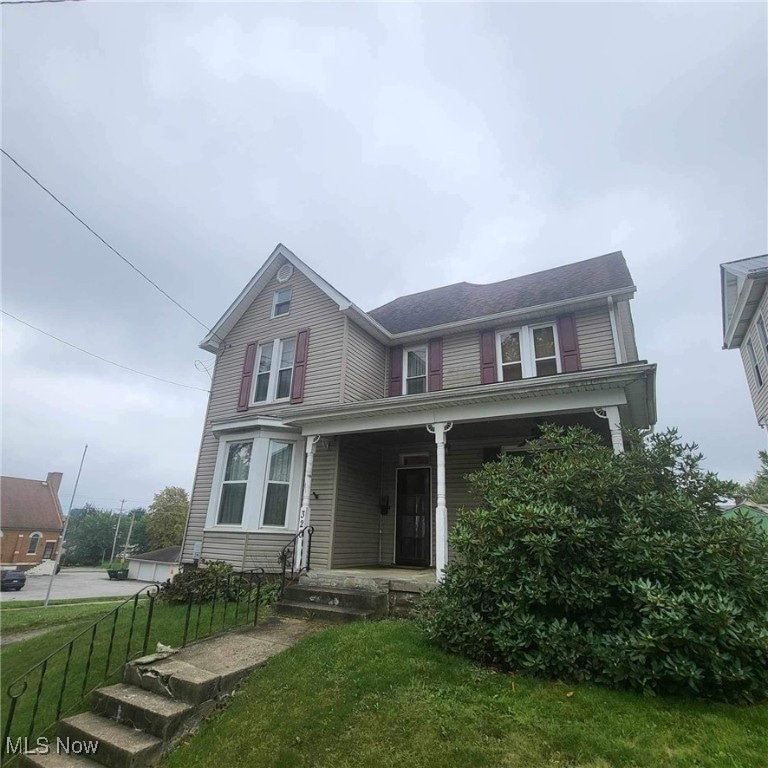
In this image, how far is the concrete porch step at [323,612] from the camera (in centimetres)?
→ 600

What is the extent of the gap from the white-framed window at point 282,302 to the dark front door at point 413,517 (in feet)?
18.1

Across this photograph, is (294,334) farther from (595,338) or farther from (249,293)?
(595,338)

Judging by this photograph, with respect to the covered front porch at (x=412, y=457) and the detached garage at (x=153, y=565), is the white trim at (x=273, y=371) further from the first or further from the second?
the detached garage at (x=153, y=565)

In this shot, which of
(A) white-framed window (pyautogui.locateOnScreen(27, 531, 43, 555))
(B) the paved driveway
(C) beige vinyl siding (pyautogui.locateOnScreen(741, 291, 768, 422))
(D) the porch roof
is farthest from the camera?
(A) white-framed window (pyautogui.locateOnScreen(27, 531, 43, 555))

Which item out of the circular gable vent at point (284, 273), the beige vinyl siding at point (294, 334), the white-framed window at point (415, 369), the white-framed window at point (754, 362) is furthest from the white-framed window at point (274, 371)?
the white-framed window at point (754, 362)

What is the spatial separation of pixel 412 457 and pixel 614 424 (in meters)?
5.23

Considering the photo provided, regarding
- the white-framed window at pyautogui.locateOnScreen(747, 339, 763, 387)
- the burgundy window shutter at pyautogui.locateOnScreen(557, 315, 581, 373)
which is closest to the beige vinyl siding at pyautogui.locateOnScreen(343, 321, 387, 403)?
the burgundy window shutter at pyautogui.locateOnScreen(557, 315, 581, 373)

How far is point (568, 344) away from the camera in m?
9.35

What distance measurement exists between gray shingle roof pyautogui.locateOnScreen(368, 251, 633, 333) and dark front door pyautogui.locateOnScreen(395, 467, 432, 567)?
4.01 m

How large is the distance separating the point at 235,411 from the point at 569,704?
997cm

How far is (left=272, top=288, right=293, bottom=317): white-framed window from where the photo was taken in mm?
11859

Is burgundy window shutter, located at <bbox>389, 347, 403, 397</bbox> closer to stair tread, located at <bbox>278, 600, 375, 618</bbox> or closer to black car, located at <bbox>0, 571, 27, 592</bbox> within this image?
stair tread, located at <bbox>278, 600, 375, 618</bbox>

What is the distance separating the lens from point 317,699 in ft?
12.1

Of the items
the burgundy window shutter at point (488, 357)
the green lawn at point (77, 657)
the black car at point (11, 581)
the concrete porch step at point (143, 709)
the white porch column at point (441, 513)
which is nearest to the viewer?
the concrete porch step at point (143, 709)
